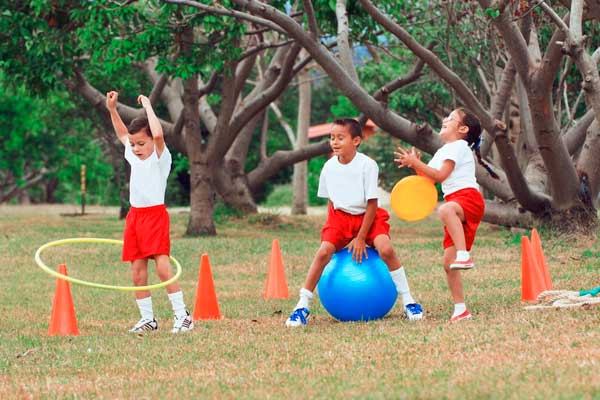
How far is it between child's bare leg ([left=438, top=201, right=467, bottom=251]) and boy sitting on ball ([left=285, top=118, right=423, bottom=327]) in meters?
0.53

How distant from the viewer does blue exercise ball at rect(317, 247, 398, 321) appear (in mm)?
8195

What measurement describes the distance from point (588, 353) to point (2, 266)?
10.8 metres

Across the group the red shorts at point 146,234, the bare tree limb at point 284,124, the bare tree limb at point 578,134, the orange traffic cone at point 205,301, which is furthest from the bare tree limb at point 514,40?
the bare tree limb at point 284,124

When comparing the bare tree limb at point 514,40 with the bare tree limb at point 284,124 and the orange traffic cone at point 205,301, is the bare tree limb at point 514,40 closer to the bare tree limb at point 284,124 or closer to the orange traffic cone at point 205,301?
the orange traffic cone at point 205,301

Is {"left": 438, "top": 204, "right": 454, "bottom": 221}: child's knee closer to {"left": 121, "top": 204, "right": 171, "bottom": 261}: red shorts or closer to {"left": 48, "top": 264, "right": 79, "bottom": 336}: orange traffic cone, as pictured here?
{"left": 121, "top": 204, "right": 171, "bottom": 261}: red shorts

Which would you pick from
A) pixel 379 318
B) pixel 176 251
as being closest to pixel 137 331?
pixel 379 318

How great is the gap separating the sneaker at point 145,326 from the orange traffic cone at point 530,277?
130 inches

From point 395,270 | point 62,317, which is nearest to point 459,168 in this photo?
point 395,270

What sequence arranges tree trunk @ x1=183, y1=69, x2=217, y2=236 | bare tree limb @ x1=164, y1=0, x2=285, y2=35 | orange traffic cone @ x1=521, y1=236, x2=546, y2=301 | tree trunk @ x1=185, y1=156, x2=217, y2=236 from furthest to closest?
tree trunk @ x1=185, y1=156, x2=217, y2=236 < tree trunk @ x1=183, y1=69, x2=217, y2=236 < bare tree limb @ x1=164, y1=0, x2=285, y2=35 < orange traffic cone @ x1=521, y1=236, x2=546, y2=301

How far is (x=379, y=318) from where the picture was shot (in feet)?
27.8

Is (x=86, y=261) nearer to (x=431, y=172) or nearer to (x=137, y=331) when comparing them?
(x=137, y=331)

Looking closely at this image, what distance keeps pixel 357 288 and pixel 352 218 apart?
0.58 metres

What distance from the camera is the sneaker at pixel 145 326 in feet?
27.7

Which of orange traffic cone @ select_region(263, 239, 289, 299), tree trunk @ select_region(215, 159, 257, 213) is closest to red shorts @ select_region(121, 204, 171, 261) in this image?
orange traffic cone @ select_region(263, 239, 289, 299)
